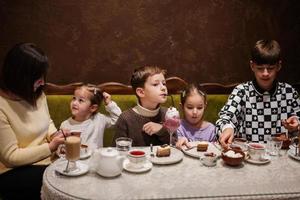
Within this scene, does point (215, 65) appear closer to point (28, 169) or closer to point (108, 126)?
point (108, 126)

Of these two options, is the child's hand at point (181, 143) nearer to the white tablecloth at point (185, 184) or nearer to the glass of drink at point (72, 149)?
the white tablecloth at point (185, 184)

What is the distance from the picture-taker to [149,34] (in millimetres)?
3365

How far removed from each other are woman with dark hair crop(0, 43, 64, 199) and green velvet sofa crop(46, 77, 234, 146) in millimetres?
683

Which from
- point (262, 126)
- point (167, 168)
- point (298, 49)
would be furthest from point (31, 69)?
point (298, 49)

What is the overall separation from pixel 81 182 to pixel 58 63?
70.2 inches

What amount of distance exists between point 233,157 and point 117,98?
1.47m

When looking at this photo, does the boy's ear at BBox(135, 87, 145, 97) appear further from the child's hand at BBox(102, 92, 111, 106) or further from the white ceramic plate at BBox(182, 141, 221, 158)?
the white ceramic plate at BBox(182, 141, 221, 158)

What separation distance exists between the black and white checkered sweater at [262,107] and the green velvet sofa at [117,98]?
49cm

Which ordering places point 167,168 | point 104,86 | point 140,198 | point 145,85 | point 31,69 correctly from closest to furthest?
point 140,198
point 167,168
point 31,69
point 145,85
point 104,86

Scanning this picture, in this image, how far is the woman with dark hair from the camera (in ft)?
7.45

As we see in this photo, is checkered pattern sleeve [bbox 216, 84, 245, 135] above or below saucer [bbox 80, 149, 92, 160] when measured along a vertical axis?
above

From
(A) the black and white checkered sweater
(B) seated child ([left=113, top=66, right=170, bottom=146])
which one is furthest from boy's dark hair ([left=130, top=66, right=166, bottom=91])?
(A) the black and white checkered sweater

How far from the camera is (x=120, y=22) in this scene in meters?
3.30

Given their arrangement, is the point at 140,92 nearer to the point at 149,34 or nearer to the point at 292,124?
the point at 149,34
